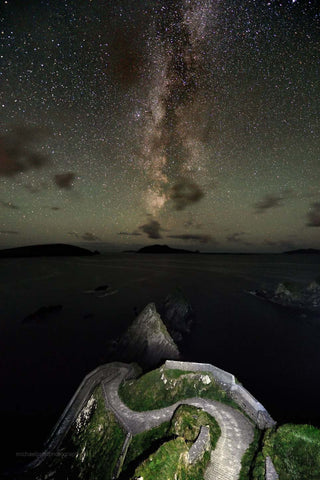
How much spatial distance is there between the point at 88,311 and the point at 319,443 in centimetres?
5399

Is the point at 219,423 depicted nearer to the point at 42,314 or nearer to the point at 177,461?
the point at 177,461

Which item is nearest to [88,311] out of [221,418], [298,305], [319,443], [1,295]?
[1,295]

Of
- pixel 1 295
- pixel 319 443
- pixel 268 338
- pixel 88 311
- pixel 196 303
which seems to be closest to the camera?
pixel 319 443

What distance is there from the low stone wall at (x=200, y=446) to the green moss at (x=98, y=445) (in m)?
6.47

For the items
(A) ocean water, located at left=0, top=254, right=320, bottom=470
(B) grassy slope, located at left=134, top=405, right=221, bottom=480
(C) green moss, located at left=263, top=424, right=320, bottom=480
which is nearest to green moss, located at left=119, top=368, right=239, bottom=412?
(B) grassy slope, located at left=134, top=405, right=221, bottom=480

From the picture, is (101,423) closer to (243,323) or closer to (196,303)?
(243,323)

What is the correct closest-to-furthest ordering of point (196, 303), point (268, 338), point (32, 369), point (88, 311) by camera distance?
point (32, 369), point (268, 338), point (88, 311), point (196, 303)

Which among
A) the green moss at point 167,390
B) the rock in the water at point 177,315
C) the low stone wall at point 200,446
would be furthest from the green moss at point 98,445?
the rock in the water at point 177,315

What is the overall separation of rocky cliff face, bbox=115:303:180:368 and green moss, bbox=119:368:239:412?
757 cm

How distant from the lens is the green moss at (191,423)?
50.1ft

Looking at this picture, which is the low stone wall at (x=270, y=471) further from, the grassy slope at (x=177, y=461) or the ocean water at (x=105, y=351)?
the ocean water at (x=105, y=351)

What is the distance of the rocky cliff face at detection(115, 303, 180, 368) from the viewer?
29875mm

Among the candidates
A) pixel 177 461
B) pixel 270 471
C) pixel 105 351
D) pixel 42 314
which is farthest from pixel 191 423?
pixel 42 314

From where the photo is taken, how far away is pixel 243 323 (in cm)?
5253
